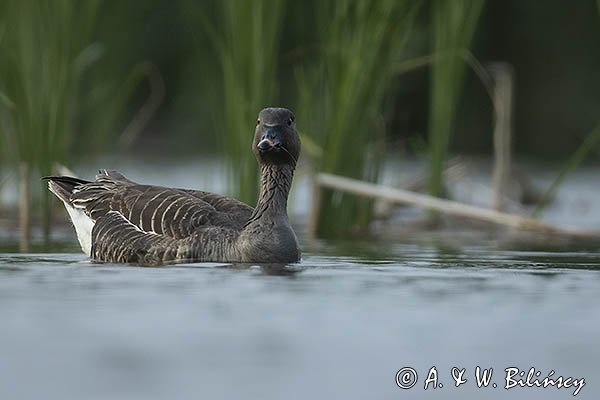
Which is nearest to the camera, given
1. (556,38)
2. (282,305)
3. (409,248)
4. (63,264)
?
(282,305)

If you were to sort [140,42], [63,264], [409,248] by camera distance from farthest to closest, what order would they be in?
[140,42] → [409,248] → [63,264]

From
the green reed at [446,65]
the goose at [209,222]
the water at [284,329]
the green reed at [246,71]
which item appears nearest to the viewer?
the water at [284,329]

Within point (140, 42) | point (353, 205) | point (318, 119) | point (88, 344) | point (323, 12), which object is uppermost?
point (140, 42)

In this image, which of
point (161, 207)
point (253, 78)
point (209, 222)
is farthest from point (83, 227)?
point (253, 78)

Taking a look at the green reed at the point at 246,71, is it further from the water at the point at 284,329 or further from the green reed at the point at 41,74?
the water at the point at 284,329

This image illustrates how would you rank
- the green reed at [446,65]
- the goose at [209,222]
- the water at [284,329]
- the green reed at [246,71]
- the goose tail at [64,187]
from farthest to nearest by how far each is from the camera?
1. the green reed at [446,65]
2. the green reed at [246,71]
3. the goose tail at [64,187]
4. the goose at [209,222]
5. the water at [284,329]

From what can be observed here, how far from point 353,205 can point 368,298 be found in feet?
14.4

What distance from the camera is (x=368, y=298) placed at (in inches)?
289

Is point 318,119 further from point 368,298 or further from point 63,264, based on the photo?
point 368,298

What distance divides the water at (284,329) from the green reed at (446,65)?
3.51 meters

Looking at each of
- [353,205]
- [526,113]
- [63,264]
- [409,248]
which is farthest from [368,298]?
[526,113]

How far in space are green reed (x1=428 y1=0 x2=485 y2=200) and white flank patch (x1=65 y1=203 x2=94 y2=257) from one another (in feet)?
11.3

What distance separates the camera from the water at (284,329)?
17.5 feet

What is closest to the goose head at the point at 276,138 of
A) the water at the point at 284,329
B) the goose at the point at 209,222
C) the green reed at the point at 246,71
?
the goose at the point at 209,222
